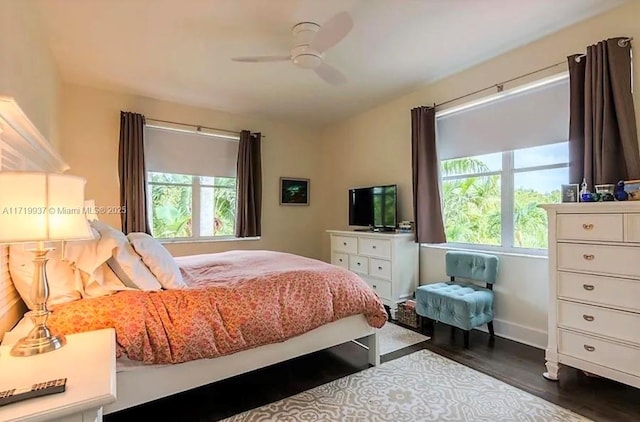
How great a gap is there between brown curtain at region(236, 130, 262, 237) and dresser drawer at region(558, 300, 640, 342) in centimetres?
377

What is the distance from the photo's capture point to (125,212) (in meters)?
4.02

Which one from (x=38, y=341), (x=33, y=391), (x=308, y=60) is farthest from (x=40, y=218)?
(x=308, y=60)

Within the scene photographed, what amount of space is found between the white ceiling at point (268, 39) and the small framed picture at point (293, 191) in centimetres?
159

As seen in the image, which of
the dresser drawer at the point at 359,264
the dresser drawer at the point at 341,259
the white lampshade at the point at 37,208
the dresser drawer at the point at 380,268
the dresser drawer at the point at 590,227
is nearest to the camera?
the white lampshade at the point at 37,208

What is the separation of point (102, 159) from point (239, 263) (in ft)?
8.23

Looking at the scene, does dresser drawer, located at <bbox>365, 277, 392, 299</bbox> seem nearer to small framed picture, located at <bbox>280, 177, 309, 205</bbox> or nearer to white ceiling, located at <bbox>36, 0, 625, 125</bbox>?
small framed picture, located at <bbox>280, 177, 309, 205</bbox>

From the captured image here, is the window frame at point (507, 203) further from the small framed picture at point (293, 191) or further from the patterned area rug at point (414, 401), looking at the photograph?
the small framed picture at point (293, 191)

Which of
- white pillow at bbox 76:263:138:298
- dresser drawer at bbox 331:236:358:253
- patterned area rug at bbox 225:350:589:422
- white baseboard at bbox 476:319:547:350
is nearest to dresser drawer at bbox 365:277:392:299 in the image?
dresser drawer at bbox 331:236:358:253

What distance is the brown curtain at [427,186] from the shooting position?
12.5 ft

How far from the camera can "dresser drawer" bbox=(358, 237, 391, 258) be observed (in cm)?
392

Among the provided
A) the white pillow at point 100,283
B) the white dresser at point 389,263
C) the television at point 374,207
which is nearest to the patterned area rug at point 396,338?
the white dresser at point 389,263

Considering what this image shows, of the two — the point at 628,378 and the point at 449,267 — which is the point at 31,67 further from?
the point at 628,378

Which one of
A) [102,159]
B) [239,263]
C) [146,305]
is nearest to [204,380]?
[146,305]

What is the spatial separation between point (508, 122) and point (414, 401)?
2.68 meters
